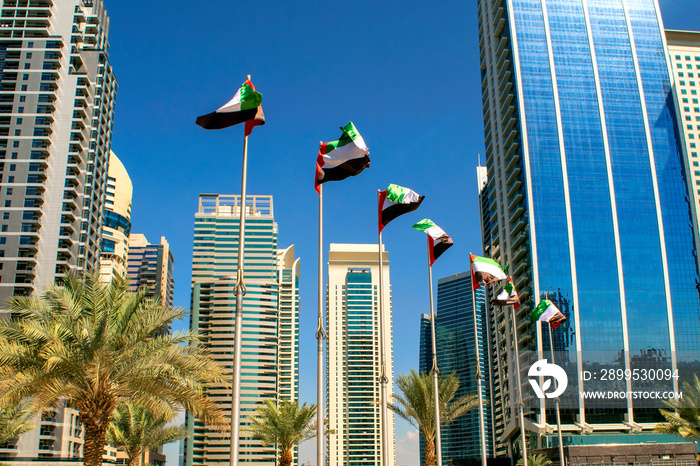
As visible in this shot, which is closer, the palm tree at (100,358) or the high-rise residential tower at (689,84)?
the palm tree at (100,358)

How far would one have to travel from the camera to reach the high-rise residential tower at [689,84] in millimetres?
131875

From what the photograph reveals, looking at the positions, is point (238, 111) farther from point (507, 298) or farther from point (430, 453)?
point (430, 453)

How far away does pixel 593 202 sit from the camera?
10025 centimetres

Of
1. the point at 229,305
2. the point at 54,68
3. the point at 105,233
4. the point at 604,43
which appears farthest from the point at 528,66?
the point at 105,233

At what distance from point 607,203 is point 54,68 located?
306ft

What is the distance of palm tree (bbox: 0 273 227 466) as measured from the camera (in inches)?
798

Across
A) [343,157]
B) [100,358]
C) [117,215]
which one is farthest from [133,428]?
[117,215]

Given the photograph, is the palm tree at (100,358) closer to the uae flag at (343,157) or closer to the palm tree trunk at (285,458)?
the uae flag at (343,157)

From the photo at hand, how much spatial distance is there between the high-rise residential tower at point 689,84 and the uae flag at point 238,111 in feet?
424

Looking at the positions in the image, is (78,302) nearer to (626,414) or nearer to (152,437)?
(152,437)

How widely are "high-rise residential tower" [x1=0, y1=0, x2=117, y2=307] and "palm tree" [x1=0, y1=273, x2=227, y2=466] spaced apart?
87113mm

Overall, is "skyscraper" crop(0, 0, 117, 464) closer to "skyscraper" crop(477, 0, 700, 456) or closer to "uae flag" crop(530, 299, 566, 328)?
"skyscraper" crop(477, 0, 700, 456)

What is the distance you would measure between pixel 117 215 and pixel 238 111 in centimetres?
17847

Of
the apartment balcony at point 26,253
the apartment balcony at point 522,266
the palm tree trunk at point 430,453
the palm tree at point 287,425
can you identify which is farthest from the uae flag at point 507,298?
the apartment balcony at point 26,253
